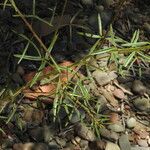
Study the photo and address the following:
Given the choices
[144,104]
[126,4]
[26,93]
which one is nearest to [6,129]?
[26,93]

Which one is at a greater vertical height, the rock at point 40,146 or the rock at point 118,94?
the rock at point 118,94

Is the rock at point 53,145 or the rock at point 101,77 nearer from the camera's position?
the rock at point 53,145

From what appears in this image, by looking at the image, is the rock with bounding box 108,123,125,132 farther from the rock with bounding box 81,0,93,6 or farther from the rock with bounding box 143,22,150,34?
the rock with bounding box 81,0,93,6

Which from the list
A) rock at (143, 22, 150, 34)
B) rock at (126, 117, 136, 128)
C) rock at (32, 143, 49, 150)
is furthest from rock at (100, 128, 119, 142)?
rock at (143, 22, 150, 34)

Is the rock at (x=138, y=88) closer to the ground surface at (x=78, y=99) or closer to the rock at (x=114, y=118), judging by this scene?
the ground surface at (x=78, y=99)

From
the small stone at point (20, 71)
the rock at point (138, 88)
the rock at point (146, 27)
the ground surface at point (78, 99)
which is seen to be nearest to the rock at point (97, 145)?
the ground surface at point (78, 99)

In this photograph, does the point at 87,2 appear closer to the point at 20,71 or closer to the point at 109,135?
the point at 20,71

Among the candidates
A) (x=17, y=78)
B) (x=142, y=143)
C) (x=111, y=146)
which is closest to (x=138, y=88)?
(x=142, y=143)
